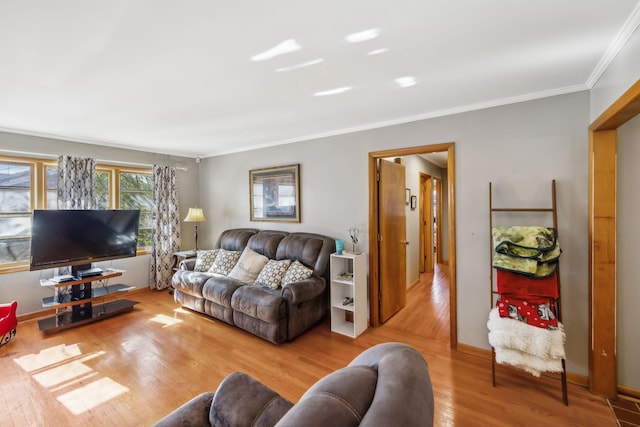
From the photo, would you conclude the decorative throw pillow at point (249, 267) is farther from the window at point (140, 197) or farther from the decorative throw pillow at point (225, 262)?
the window at point (140, 197)

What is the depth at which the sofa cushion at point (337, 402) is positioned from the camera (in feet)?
2.37

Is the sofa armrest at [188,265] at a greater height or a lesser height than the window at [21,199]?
lesser

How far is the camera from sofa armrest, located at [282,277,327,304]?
2.96 m

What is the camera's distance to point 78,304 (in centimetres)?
351

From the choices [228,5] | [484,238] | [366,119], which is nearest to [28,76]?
[228,5]

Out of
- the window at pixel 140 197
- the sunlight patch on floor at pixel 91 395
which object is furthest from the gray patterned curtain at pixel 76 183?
the sunlight patch on floor at pixel 91 395

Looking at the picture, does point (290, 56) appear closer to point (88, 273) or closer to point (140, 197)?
point (88, 273)

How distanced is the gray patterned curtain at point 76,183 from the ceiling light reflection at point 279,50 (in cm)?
359

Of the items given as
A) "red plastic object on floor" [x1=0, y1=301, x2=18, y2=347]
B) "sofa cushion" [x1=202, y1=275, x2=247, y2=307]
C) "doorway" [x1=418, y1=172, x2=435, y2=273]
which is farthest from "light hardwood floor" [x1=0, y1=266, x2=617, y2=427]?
"doorway" [x1=418, y1=172, x2=435, y2=273]

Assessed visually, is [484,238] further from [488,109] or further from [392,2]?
[392,2]

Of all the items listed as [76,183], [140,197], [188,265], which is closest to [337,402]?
[188,265]

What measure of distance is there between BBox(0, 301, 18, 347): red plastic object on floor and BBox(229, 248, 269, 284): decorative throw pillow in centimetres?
223

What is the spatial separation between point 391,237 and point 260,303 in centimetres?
183

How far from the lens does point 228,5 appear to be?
4.47 ft
